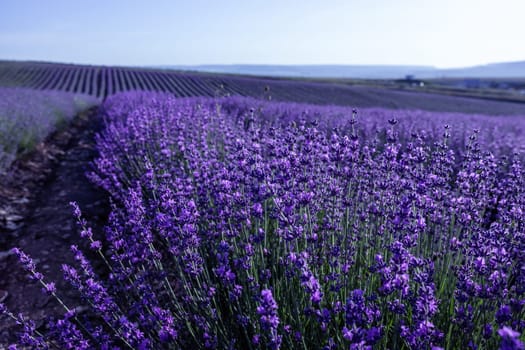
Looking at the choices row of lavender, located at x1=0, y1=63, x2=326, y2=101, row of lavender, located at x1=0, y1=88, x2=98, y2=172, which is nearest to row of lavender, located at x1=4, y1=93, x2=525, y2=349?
row of lavender, located at x1=0, y1=88, x2=98, y2=172

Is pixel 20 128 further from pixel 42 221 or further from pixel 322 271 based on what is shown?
pixel 322 271

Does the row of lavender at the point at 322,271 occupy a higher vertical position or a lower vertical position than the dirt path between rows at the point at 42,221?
higher

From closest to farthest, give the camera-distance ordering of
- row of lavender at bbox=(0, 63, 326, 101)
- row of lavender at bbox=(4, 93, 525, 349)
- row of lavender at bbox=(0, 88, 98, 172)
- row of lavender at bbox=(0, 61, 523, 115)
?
row of lavender at bbox=(4, 93, 525, 349) < row of lavender at bbox=(0, 88, 98, 172) < row of lavender at bbox=(0, 61, 523, 115) < row of lavender at bbox=(0, 63, 326, 101)

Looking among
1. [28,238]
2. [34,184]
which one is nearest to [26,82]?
[34,184]

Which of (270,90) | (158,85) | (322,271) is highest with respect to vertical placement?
(158,85)

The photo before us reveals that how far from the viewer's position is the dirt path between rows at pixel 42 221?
2.86 m

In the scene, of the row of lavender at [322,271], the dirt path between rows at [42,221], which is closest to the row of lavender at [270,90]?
the dirt path between rows at [42,221]

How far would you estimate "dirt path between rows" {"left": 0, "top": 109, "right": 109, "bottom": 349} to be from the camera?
9.37 feet

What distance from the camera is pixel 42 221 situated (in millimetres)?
4148

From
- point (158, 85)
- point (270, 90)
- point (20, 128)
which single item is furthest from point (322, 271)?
point (158, 85)

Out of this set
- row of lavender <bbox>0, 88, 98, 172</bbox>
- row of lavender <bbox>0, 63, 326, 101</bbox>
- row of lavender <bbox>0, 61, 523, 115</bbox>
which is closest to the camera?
row of lavender <bbox>0, 88, 98, 172</bbox>

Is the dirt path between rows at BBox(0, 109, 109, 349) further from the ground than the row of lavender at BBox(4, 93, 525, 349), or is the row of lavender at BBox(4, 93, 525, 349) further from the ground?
the row of lavender at BBox(4, 93, 525, 349)

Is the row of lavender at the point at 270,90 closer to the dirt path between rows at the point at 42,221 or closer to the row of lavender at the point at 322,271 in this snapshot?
the dirt path between rows at the point at 42,221

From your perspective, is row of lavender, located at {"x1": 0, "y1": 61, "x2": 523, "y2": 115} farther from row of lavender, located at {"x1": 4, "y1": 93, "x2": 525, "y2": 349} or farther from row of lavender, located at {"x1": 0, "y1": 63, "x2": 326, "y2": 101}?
row of lavender, located at {"x1": 4, "y1": 93, "x2": 525, "y2": 349}
